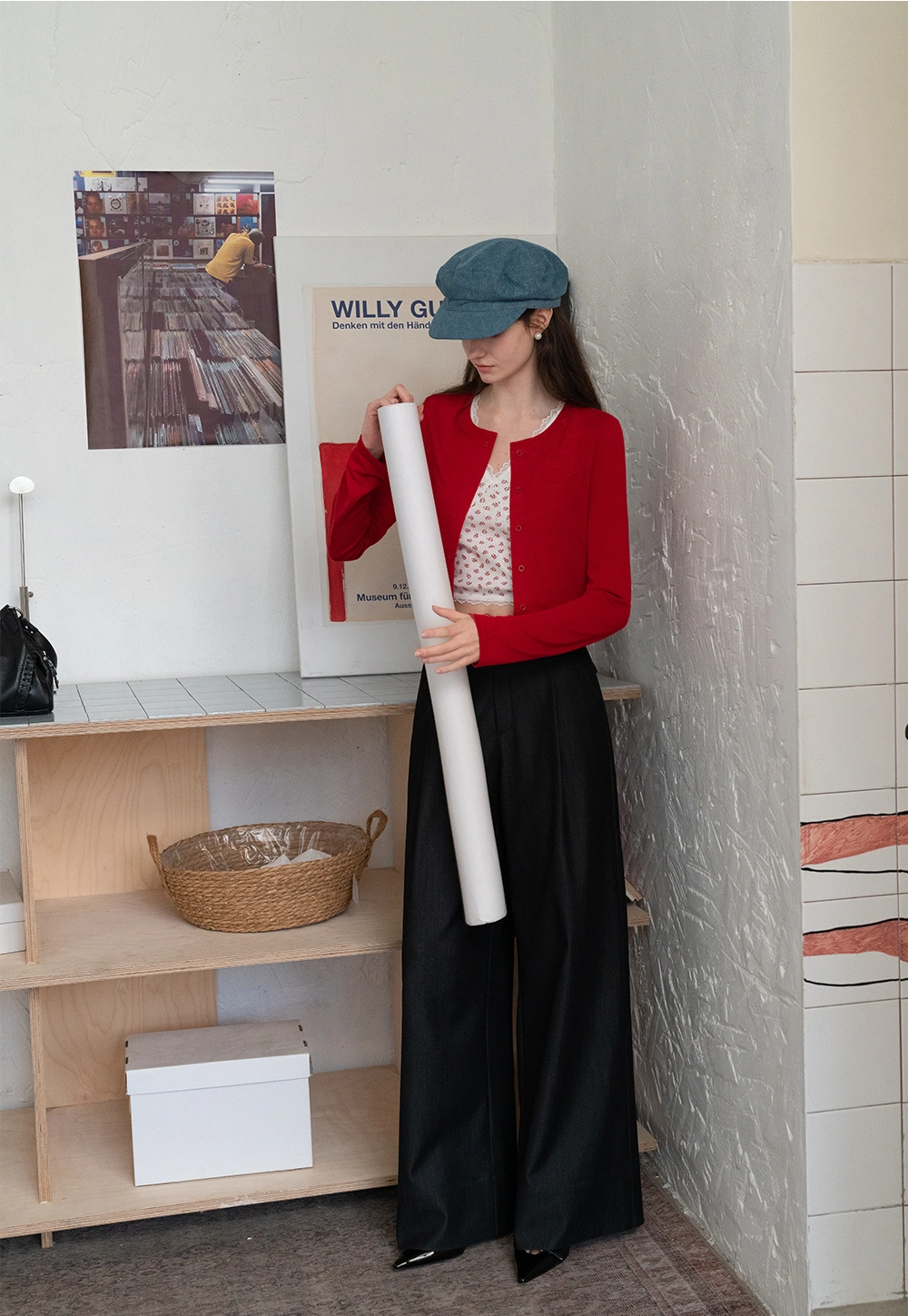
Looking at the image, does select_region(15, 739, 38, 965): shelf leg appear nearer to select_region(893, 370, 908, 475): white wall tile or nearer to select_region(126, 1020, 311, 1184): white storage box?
select_region(126, 1020, 311, 1184): white storage box

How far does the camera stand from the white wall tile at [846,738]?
190cm

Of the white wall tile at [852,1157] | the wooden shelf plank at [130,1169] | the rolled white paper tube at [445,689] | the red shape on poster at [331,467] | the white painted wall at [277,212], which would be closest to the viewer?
the white wall tile at [852,1157]

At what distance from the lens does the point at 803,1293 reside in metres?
1.98

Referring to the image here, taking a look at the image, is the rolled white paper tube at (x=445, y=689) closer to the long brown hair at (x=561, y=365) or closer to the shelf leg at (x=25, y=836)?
the long brown hair at (x=561, y=365)

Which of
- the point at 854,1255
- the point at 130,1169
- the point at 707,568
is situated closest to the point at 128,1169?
the point at 130,1169

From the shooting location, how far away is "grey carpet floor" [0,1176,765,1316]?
2176mm

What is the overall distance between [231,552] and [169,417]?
31 centimetres

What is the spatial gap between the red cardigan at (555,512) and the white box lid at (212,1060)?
96cm

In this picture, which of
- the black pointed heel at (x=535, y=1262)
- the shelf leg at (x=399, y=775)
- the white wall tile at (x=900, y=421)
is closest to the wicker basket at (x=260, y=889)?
the shelf leg at (x=399, y=775)

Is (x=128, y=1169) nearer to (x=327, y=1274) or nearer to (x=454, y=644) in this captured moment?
(x=327, y=1274)

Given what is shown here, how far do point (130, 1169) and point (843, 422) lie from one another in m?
1.85

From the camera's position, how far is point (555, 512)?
7.16 ft

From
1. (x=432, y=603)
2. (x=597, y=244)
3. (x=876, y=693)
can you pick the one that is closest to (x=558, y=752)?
(x=432, y=603)

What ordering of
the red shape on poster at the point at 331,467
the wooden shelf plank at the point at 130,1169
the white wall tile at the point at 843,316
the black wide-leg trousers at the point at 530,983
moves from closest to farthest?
the white wall tile at the point at 843,316, the black wide-leg trousers at the point at 530,983, the wooden shelf plank at the point at 130,1169, the red shape on poster at the point at 331,467
